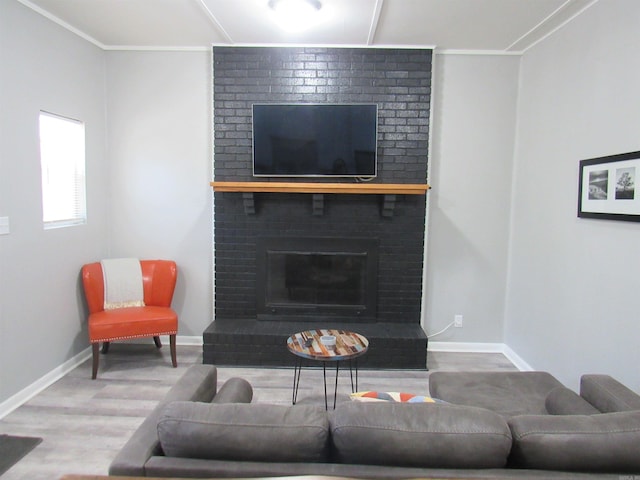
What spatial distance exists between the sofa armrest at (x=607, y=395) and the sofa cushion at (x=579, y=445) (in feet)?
1.58

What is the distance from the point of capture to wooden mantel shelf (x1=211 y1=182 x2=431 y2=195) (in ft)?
12.4

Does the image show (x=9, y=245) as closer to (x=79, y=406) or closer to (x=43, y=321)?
(x=43, y=321)

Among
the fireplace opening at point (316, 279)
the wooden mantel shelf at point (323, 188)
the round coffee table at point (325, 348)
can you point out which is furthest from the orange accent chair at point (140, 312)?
the round coffee table at point (325, 348)

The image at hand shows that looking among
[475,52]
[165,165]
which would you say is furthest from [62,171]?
[475,52]

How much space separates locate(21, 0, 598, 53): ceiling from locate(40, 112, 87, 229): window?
81 cm

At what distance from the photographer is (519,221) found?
3963 mm

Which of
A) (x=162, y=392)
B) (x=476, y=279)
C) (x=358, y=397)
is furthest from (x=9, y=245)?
(x=476, y=279)

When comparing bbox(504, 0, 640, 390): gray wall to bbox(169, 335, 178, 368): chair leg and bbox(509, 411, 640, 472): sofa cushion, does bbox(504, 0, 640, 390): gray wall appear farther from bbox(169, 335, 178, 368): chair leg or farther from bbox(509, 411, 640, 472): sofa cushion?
bbox(169, 335, 178, 368): chair leg

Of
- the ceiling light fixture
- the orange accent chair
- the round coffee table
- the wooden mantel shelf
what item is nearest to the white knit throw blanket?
the orange accent chair

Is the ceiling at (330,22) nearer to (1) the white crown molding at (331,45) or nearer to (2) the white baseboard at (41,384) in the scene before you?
(1) the white crown molding at (331,45)

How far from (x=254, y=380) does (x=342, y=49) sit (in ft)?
9.89

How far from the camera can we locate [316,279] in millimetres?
4199

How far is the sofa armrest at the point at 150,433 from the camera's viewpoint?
137cm

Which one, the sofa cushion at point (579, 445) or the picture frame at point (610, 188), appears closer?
the sofa cushion at point (579, 445)
